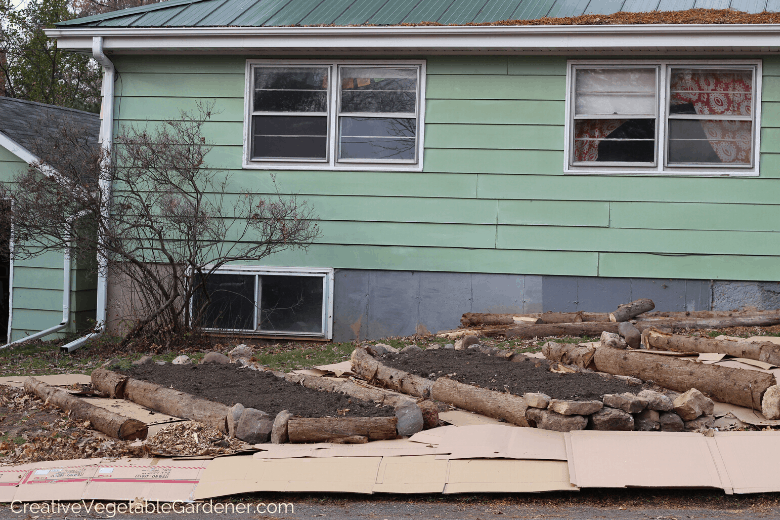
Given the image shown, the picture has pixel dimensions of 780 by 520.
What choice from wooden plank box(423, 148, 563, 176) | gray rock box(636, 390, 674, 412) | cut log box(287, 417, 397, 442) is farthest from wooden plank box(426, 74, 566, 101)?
cut log box(287, 417, 397, 442)

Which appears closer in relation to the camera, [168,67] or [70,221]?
[70,221]

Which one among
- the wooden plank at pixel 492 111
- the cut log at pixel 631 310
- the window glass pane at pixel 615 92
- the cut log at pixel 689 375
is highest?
the window glass pane at pixel 615 92

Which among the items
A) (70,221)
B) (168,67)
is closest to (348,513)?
(70,221)

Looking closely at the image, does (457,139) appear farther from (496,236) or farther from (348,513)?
(348,513)

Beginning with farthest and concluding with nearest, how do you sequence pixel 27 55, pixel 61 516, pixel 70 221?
pixel 27 55 → pixel 70 221 → pixel 61 516

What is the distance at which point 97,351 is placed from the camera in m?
9.02

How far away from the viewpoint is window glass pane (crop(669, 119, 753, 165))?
923cm

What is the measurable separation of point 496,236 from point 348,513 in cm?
610

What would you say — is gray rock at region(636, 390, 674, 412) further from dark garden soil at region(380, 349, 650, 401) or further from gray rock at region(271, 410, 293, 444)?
gray rock at region(271, 410, 293, 444)

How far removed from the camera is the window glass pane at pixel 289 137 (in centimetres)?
991

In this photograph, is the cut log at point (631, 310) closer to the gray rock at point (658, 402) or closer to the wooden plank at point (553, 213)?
the wooden plank at point (553, 213)

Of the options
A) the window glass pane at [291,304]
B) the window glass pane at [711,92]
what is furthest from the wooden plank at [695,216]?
the window glass pane at [291,304]

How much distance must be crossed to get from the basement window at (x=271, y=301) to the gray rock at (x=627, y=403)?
214 inches

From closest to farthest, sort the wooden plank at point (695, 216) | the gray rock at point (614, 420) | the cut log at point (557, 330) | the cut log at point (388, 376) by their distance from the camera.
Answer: the gray rock at point (614, 420)
the cut log at point (388, 376)
the cut log at point (557, 330)
the wooden plank at point (695, 216)
